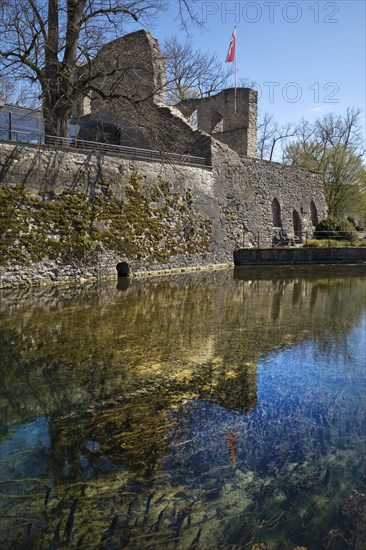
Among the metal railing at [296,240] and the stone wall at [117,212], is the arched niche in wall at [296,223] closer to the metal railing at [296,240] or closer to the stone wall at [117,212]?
the metal railing at [296,240]

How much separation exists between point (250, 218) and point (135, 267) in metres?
9.20

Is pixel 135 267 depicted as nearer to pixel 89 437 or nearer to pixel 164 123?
pixel 164 123

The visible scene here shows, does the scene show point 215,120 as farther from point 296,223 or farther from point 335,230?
point 335,230

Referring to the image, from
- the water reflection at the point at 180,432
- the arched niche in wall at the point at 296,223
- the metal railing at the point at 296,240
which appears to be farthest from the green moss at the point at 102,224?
the arched niche in wall at the point at 296,223

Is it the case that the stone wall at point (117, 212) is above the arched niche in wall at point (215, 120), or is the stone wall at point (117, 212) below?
below

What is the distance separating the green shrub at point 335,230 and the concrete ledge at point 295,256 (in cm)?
306

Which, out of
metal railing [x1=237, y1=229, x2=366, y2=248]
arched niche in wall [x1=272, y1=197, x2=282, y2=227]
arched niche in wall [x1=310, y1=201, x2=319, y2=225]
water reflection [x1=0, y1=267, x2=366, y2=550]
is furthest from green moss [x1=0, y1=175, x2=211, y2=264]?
arched niche in wall [x1=310, y1=201, x2=319, y2=225]

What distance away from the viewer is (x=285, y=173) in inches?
1077

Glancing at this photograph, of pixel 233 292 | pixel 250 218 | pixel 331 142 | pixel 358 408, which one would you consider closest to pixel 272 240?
pixel 250 218

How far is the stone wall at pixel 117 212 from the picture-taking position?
1363cm

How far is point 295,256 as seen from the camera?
74.0ft

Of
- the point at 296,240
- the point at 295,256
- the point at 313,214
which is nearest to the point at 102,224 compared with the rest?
the point at 295,256

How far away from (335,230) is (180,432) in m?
24.2

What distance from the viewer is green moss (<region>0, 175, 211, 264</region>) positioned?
13531 mm
